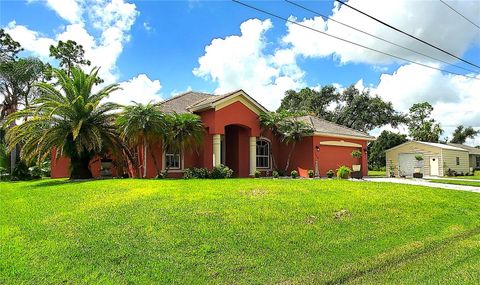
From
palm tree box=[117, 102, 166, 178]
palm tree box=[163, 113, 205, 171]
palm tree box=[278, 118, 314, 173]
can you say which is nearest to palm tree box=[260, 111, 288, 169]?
palm tree box=[278, 118, 314, 173]

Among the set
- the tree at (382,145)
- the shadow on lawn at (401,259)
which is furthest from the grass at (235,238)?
the tree at (382,145)

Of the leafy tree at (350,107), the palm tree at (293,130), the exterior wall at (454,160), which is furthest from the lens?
the leafy tree at (350,107)

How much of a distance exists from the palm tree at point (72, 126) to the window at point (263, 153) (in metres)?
9.01

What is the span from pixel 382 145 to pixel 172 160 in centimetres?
2669

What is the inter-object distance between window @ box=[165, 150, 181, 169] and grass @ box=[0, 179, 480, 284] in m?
7.71

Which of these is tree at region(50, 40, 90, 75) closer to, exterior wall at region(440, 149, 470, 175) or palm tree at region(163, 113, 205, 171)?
palm tree at region(163, 113, 205, 171)

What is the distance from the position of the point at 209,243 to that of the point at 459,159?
1430 inches

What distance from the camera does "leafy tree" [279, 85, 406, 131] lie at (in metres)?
46.3

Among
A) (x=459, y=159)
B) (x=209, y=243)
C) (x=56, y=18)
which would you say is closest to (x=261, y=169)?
(x=56, y=18)

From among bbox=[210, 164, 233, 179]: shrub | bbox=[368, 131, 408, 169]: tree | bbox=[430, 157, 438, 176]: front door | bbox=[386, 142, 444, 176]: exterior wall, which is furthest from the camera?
bbox=[368, 131, 408, 169]: tree

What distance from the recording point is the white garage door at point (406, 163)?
3241 centimetres

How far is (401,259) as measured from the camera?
6.71m

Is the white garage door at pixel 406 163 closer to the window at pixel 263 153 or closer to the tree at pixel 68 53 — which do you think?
the window at pixel 263 153

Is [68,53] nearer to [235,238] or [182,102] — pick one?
[182,102]
